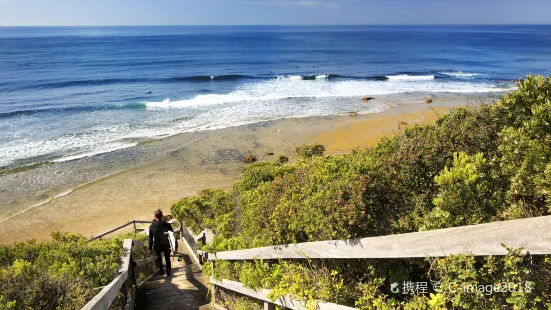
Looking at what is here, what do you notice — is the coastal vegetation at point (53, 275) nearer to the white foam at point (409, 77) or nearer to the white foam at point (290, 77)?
the white foam at point (290, 77)

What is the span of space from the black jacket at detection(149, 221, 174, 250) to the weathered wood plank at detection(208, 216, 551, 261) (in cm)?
534

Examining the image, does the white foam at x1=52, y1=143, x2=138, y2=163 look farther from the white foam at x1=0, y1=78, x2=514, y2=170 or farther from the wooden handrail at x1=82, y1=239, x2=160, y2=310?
the wooden handrail at x1=82, y1=239, x2=160, y2=310

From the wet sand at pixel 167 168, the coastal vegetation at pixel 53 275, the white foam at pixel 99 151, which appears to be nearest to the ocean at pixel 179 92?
the white foam at pixel 99 151

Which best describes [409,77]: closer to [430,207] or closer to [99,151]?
[99,151]

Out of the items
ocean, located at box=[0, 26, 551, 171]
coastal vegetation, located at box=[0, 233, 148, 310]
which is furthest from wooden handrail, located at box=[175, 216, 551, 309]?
ocean, located at box=[0, 26, 551, 171]

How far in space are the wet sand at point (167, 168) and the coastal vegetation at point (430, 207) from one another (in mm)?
8325

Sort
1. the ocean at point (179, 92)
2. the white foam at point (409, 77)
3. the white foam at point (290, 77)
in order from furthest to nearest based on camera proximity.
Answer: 1. the white foam at point (290, 77)
2. the white foam at point (409, 77)
3. the ocean at point (179, 92)

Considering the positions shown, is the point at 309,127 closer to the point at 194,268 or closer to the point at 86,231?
the point at 86,231

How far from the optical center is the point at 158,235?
25.9 feet

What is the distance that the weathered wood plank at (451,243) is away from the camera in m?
1.91

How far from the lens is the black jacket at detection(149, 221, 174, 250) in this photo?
7860mm

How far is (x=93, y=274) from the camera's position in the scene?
473 cm

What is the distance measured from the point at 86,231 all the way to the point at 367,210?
49.2 ft

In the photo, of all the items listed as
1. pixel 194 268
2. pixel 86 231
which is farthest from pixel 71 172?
pixel 194 268
